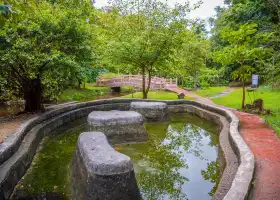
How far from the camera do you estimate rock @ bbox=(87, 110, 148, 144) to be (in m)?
9.87

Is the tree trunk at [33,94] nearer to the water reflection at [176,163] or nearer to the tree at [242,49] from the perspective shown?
the water reflection at [176,163]

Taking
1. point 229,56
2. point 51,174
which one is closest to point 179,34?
point 229,56

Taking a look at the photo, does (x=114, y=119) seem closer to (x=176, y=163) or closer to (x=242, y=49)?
(x=176, y=163)

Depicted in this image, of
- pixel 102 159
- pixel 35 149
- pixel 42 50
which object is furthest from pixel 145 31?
pixel 102 159

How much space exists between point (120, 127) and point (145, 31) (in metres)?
7.88

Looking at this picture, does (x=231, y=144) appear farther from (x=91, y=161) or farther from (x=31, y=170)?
(x=31, y=170)

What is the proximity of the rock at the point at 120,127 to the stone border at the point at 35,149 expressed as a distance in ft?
7.20

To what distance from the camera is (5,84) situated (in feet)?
37.8

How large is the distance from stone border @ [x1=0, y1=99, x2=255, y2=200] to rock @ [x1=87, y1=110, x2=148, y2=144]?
220 centimetres

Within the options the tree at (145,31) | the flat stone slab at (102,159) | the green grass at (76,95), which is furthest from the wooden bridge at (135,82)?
the flat stone slab at (102,159)

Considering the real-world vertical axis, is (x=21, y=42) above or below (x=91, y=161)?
above

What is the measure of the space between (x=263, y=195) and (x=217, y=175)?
7.96ft

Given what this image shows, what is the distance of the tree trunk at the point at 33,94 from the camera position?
11.6 m

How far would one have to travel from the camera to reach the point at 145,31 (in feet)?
51.7
